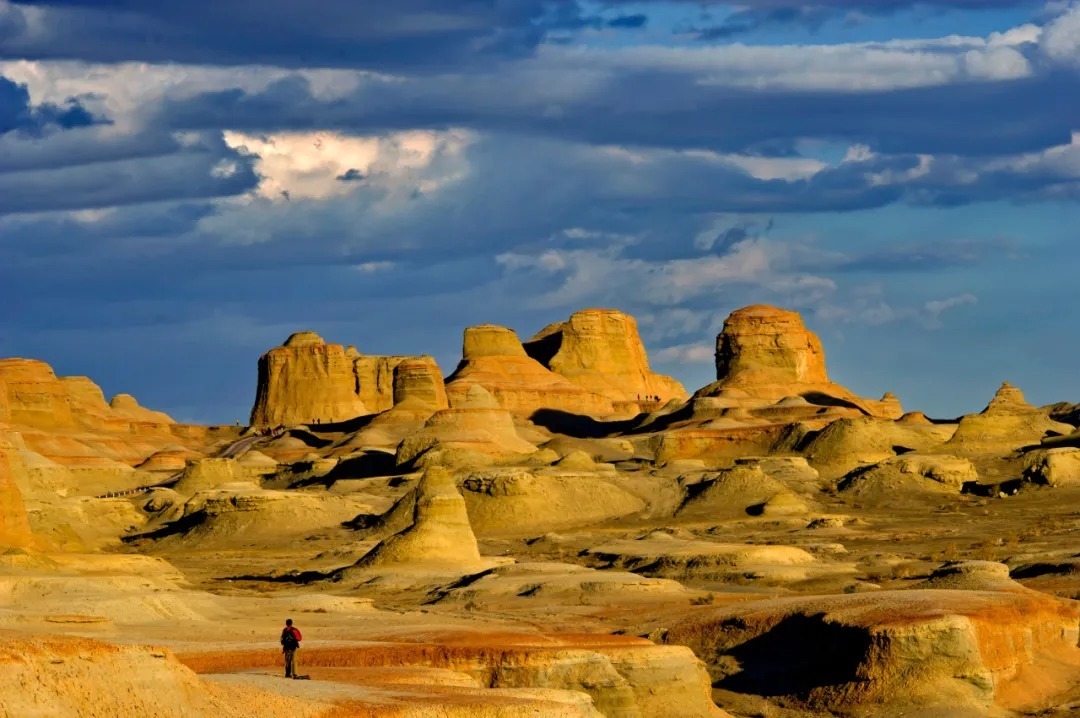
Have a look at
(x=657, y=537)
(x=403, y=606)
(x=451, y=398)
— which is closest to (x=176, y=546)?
(x=657, y=537)

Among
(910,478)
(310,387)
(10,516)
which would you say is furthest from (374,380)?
(10,516)

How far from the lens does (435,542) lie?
45406mm

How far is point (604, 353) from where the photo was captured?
160625 millimetres

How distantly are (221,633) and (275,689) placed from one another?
1122cm

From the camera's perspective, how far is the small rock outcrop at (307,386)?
150500mm

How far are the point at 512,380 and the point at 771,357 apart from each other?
1913 centimetres

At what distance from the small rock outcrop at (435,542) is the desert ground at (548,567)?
84 millimetres

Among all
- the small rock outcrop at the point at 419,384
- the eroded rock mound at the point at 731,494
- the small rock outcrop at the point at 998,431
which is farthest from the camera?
the small rock outcrop at the point at 419,384

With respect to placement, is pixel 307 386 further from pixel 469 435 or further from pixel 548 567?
pixel 548 567

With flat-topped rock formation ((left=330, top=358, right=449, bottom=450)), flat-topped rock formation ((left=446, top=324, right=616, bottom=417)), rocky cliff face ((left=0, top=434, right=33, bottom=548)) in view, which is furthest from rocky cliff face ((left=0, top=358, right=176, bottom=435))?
rocky cliff face ((left=0, top=434, right=33, bottom=548))

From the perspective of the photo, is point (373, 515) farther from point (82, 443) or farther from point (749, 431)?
point (82, 443)

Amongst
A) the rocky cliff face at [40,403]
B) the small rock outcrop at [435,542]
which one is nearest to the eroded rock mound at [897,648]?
the small rock outcrop at [435,542]

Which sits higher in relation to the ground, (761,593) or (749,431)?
(749,431)

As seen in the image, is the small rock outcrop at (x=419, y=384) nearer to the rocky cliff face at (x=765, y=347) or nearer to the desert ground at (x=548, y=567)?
the desert ground at (x=548, y=567)
